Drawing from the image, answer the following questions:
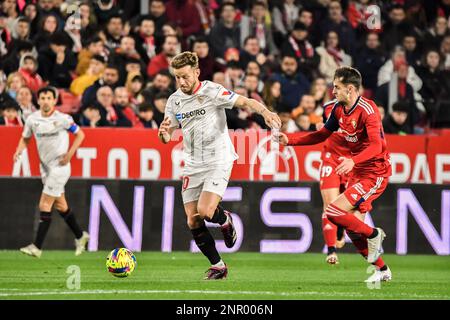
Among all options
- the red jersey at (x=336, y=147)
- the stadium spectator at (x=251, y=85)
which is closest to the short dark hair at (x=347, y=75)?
the red jersey at (x=336, y=147)

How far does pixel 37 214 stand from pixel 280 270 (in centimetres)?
422

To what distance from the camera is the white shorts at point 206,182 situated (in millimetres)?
11344

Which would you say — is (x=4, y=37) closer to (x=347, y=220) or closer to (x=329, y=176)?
(x=329, y=176)

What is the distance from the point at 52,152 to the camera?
51.2ft

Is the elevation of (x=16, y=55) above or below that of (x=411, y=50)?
below

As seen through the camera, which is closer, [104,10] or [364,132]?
[364,132]

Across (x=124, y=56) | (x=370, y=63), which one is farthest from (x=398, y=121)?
(x=124, y=56)

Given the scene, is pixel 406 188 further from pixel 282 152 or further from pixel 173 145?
→ pixel 173 145

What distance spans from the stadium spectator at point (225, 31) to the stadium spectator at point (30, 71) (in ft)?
11.1

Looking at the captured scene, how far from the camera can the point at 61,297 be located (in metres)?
9.57

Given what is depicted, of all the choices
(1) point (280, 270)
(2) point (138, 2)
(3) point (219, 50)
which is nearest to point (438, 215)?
(1) point (280, 270)

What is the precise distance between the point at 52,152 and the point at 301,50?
21.1 feet

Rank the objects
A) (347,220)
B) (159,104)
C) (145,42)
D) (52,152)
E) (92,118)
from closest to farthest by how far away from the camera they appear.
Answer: (347,220), (52,152), (92,118), (159,104), (145,42)

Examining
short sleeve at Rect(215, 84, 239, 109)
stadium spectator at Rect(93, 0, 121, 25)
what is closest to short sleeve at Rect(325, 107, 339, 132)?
short sleeve at Rect(215, 84, 239, 109)
